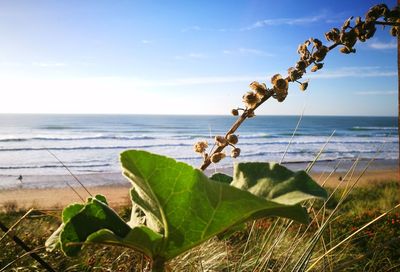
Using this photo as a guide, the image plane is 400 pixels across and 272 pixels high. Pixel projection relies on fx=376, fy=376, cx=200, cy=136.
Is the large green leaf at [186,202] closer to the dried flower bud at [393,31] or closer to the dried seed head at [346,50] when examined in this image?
the dried seed head at [346,50]

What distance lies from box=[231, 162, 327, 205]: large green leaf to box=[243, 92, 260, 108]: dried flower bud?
0.49 meters

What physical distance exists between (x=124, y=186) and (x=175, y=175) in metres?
17.5

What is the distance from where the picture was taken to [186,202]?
2.00 feet

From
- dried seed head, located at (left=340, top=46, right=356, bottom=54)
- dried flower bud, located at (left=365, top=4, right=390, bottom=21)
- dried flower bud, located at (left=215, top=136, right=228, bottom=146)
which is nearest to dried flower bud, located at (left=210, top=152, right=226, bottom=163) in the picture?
dried flower bud, located at (left=215, top=136, right=228, bottom=146)

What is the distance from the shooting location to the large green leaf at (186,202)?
562 mm

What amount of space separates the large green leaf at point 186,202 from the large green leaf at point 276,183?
0.02 m

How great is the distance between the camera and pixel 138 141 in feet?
129

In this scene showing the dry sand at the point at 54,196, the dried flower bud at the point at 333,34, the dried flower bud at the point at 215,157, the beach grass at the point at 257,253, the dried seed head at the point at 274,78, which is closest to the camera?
the dried flower bud at the point at 215,157

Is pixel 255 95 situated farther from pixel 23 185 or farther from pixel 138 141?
pixel 138 141

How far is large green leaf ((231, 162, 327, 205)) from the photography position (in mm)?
586

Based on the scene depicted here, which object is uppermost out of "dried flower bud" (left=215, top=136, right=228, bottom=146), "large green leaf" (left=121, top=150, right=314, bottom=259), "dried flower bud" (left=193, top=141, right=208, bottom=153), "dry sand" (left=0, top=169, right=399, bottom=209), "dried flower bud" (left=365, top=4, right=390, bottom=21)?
"dried flower bud" (left=365, top=4, right=390, bottom=21)

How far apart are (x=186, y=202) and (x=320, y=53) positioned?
2.46ft

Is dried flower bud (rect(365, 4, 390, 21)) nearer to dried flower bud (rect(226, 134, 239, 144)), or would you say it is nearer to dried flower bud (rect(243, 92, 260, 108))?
dried flower bud (rect(243, 92, 260, 108))

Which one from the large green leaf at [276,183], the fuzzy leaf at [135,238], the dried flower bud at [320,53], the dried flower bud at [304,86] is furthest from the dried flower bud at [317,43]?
the fuzzy leaf at [135,238]
